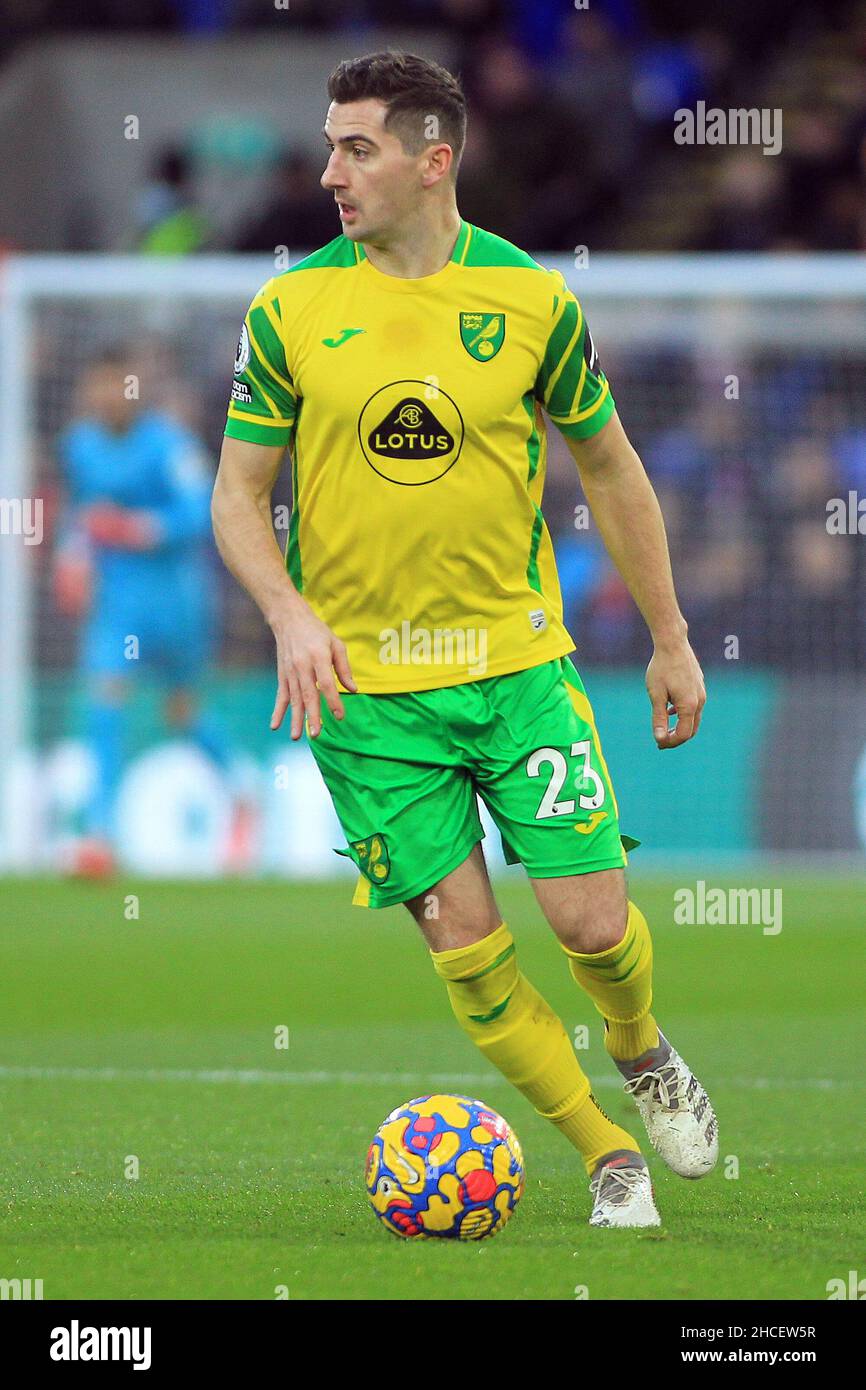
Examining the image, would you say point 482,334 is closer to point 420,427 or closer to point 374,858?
point 420,427

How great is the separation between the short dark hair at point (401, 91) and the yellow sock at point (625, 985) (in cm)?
169

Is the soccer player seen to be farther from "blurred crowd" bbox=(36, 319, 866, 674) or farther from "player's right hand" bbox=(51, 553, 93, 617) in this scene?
"blurred crowd" bbox=(36, 319, 866, 674)

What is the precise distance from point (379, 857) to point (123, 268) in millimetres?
10078

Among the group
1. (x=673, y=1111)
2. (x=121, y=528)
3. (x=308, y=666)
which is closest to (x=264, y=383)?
(x=308, y=666)

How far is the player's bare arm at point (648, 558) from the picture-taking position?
510 centimetres

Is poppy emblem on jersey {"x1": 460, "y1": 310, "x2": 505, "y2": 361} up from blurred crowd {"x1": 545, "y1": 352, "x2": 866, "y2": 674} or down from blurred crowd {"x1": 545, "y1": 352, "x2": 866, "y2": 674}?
down

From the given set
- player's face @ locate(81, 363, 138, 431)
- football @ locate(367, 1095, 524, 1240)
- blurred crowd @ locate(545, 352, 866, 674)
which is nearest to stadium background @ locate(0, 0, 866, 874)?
blurred crowd @ locate(545, 352, 866, 674)

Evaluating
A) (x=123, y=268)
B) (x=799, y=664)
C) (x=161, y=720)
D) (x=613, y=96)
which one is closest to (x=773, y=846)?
(x=799, y=664)

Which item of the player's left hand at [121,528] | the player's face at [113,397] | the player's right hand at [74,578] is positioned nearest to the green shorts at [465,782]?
the player's face at [113,397]

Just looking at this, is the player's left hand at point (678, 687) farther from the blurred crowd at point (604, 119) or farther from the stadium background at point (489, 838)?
the blurred crowd at point (604, 119)

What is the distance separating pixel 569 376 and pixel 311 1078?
9.46 ft

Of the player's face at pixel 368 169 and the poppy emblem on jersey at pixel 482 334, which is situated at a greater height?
the player's face at pixel 368 169

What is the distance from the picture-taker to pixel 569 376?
5.04 metres

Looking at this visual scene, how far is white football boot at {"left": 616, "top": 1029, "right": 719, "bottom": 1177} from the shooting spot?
511 centimetres
